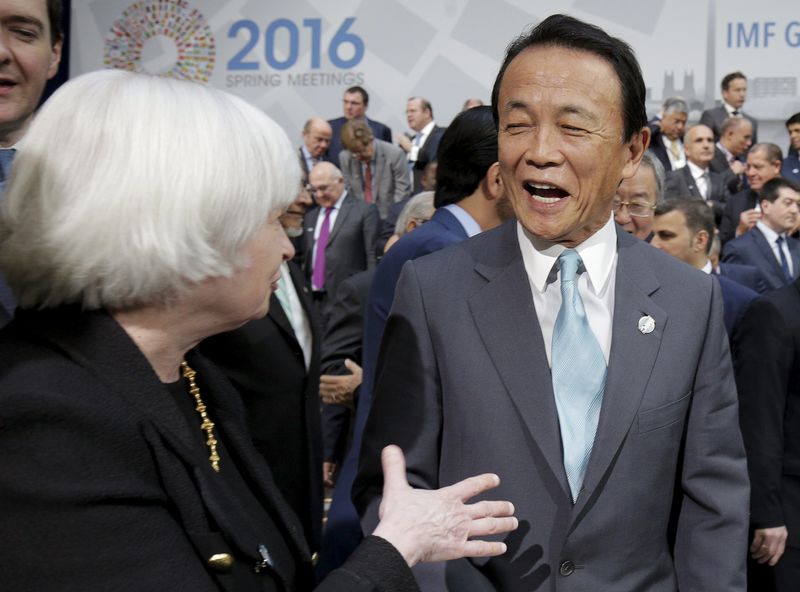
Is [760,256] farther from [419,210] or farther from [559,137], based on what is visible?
[559,137]

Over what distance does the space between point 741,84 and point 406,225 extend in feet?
25.7

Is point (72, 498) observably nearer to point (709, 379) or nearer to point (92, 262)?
point (92, 262)

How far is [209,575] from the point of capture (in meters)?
1.27

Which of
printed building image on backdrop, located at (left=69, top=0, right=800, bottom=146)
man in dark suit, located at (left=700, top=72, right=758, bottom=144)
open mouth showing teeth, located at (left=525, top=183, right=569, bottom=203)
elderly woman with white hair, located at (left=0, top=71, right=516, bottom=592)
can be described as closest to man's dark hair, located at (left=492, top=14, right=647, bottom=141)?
open mouth showing teeth, located at (left=525, top=183, right=569, bottom=203)

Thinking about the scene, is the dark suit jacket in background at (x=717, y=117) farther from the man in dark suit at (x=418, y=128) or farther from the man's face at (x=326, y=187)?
the man's face at (x=326, y=187)

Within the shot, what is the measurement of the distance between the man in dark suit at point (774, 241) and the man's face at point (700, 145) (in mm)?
1912

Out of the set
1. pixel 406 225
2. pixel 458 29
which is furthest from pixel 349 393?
pixel 458 29

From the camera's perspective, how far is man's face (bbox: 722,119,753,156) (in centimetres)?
1005

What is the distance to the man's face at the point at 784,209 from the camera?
6992mm

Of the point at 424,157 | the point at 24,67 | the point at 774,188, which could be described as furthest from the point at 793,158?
the point at 24,67

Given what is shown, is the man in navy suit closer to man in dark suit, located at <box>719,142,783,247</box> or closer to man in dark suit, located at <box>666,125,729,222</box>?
man in dark suit, located at <box>719,142,783,247</box>

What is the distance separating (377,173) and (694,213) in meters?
6.45

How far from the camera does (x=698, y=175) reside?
9.15 metres

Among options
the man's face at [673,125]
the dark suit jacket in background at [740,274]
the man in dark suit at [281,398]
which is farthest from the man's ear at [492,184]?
the man's face at [673,125]
